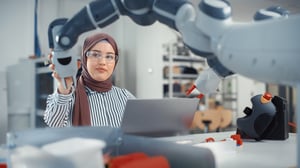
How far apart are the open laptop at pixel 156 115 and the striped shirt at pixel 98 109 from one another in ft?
1.16

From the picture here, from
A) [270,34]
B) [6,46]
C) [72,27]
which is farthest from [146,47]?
[270,34]

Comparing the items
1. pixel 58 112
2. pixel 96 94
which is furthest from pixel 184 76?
pixel 58 112

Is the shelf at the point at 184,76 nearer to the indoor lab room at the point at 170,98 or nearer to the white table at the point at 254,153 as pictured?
the indoor lab room at the point at 170,98

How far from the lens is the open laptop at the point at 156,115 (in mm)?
1038

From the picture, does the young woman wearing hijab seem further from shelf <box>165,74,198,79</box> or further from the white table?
shelf <box>165,74,198,79</box>

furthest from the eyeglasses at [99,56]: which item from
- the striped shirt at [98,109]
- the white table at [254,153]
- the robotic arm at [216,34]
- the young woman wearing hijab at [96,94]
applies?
the robotic arm at [216,34]

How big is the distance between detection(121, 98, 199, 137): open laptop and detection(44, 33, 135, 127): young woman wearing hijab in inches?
16.1

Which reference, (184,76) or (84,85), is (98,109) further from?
(184,76)

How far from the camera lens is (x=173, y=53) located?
4504 mm

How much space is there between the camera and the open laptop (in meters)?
1.04

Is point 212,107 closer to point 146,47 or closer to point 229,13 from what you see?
point 146,47

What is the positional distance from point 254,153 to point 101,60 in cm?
86

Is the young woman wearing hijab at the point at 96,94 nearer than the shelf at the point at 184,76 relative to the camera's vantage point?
Yes

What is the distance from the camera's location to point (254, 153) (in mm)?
952
